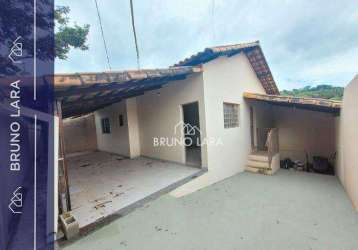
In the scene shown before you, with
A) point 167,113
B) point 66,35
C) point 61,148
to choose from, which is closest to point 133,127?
point 167,113

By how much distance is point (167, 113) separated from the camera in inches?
277

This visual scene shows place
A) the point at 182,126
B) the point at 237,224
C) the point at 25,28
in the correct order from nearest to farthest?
the point at 237,224 → the point at 25,28 → the point at 182,126

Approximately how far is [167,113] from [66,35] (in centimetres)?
694

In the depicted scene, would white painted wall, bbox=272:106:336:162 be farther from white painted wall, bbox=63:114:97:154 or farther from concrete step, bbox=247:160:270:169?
white painted wall, bbox=63:114:97:154

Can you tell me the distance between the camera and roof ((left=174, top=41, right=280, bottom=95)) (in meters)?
5.46

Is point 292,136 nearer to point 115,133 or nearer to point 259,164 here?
point 259,164

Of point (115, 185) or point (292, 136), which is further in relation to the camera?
point (292, 136)

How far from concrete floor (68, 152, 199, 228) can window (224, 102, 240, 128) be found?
2394 mm

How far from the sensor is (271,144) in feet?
25.3

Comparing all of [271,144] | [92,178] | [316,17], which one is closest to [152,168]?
[92,178]

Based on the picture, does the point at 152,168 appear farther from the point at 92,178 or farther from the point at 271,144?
the point at 271,144

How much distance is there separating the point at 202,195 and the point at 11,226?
13.2 ft

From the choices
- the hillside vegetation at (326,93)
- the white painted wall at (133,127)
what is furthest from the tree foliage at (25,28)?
the hillside vegetation at (326,93)

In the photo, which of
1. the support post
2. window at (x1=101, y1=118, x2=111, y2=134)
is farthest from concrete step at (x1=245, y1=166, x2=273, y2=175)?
window at (x1=101, y1=118, x2=111, y2=134)
